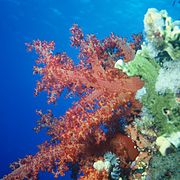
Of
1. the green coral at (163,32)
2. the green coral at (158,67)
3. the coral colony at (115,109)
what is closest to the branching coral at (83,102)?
the coral colony at (115,109)

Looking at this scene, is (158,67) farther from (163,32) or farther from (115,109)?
(115,109)

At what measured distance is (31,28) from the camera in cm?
6062

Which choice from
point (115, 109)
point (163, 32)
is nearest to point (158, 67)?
point (163, 32)

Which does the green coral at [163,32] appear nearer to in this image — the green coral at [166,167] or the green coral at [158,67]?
the green coral at [158,67]

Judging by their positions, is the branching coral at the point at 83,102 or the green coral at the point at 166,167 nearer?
the green coral at the point at 166,167

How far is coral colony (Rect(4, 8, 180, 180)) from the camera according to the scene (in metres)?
3.73

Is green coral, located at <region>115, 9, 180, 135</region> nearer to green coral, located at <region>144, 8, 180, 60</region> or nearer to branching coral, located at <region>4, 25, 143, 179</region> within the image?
green coral, located at <region>144, 8, 180, 60</region>

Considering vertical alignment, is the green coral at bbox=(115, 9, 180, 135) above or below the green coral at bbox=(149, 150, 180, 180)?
above

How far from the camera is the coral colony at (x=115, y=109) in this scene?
12.2ft

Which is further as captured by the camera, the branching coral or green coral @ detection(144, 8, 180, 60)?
the branching coral

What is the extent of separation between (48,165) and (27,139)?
436 ft

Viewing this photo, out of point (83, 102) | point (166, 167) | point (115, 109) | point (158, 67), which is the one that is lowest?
point (166, 167)

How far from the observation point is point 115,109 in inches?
178

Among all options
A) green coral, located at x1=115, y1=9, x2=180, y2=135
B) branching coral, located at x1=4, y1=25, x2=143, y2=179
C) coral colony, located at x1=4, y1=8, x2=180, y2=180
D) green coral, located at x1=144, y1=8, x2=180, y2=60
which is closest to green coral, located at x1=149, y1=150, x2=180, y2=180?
coral colony, located at x1=4, y1=8, x2=180, y2=180
